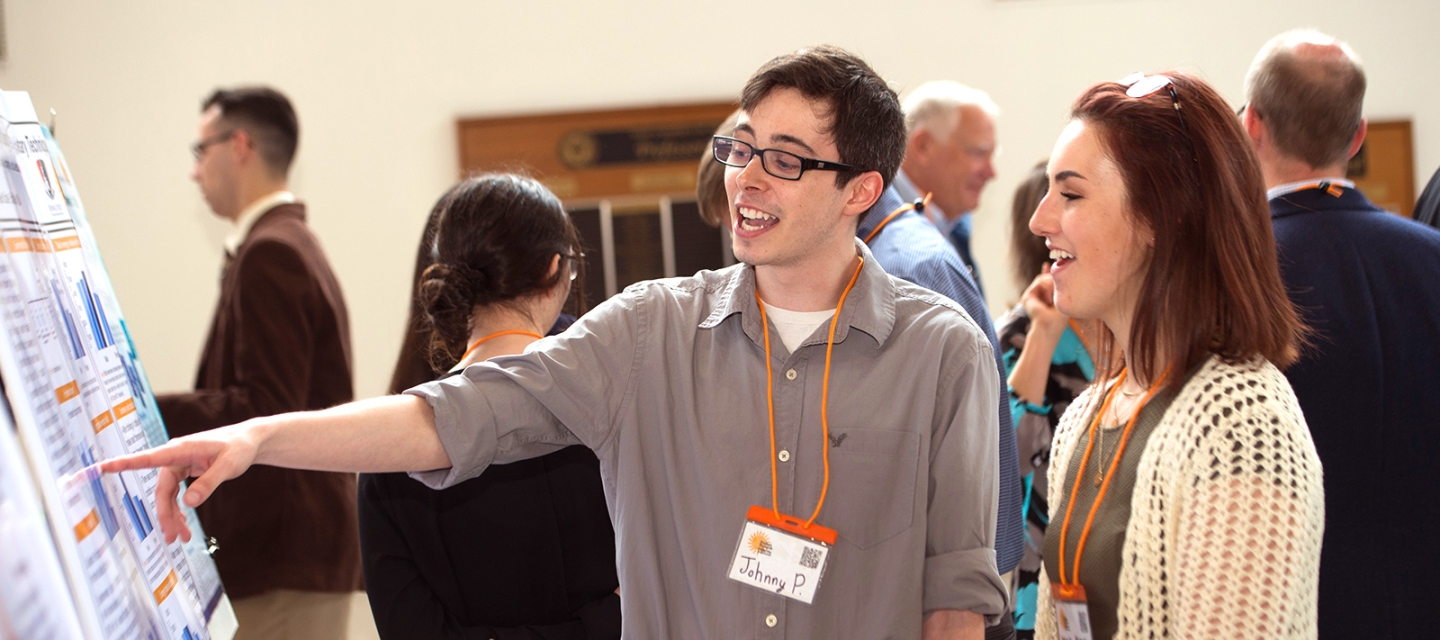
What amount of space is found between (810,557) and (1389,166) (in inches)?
161

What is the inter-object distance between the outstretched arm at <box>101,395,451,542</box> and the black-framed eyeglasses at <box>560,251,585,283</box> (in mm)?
489

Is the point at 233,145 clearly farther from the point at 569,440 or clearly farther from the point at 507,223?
the point at 569,440

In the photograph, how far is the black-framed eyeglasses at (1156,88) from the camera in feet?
4.19

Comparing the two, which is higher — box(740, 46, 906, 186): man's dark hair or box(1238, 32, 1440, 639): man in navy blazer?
box(740, 46, 906, 186): man's dark hair

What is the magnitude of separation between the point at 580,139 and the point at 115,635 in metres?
3.41

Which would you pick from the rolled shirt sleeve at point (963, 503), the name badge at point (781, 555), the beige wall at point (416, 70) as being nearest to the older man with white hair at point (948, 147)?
the beige wall at point (416, 70)

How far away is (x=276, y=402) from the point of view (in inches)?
101

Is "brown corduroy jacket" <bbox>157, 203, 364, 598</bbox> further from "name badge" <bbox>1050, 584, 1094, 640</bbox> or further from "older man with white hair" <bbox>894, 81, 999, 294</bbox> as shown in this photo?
"name badge" <bbox>1050, 584, 1094, 640</bbox>

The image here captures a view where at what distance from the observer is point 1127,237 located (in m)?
1.32

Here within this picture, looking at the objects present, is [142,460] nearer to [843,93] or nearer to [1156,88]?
[843,93]

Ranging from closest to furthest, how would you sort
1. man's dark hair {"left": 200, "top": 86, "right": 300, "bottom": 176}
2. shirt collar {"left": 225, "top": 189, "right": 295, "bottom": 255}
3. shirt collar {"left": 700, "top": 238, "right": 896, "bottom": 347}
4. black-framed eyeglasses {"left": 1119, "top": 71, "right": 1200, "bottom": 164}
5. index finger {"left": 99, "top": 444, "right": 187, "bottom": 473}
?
1. index finger {"left": 99, "top": 444, "right": 187, "bottom": 473}
2. black-framed eyeglasses {"left": 1119, "top": 71, "right": 1200, "bottom": 164}
3. shirt collar {"left": 700, "top": 238, "right": 896, "bottom": 347}
4. shirt collar {"left": 225, "top": 189, "right": 295, "bottom": 255}
5. man's dark hair {"left": 200, "top": 86, "right": 300, "bottom": 176}

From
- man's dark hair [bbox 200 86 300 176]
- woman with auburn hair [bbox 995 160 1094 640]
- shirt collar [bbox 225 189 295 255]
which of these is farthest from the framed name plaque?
woman with auburn hair [bbox 995 160 1094 640]

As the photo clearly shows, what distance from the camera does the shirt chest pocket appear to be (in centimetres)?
135

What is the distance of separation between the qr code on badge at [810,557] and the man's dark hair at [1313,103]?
132 cm
